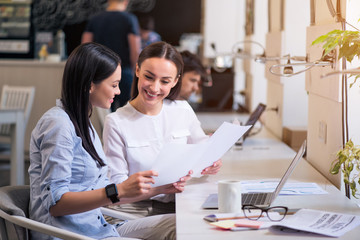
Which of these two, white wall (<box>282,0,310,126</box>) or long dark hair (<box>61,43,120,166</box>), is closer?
long dark hair (<box>61,43,120,166</box>)

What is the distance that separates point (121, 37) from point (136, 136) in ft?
10.5

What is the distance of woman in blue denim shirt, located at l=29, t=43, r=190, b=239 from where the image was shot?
172cm

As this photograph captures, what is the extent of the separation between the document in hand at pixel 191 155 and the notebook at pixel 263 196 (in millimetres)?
136

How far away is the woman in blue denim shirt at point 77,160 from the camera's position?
5.64 feet

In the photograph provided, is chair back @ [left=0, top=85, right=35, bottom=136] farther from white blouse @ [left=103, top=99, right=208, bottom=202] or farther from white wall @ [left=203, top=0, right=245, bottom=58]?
white blouse @ [left=103, top=99, right=208, bottom=202]

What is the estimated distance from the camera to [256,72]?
4.92 m

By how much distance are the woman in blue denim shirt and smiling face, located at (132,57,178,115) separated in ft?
1.39

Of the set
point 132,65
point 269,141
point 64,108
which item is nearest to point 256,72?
point 132,65

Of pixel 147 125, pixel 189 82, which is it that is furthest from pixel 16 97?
pixel 147 125

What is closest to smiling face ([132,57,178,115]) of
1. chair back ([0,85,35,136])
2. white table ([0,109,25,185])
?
white table ([0,109,25,185])

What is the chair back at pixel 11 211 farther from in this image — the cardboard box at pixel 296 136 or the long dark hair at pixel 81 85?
the cardboard box at pixel 296 136

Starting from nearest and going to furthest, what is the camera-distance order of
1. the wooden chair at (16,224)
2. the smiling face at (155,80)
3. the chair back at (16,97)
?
the wooden chair at (16,224) → the smiling face at (155,80) → the chair back at (16,97)

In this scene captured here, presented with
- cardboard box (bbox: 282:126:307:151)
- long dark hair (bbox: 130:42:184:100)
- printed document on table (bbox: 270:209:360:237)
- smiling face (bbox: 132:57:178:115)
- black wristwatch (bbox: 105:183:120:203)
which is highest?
long dark hair (bbox: 130:42:184:100)

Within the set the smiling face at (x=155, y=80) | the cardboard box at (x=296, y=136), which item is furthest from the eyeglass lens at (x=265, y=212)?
the cardboard box at (x=296, y=136)
